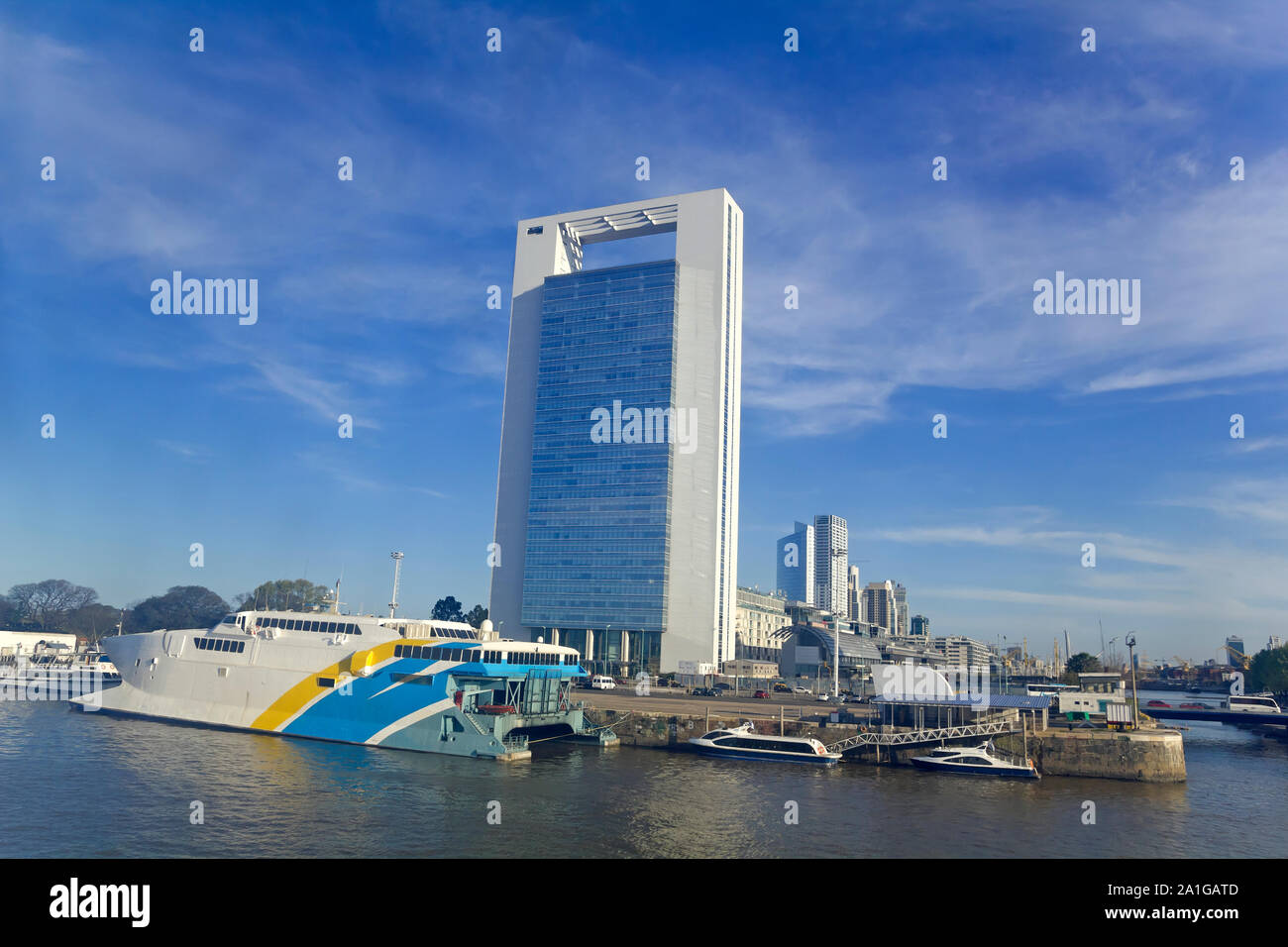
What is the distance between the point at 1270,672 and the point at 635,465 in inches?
5369

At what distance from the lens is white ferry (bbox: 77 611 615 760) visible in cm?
6456

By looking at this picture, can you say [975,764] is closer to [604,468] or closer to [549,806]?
[549,806]

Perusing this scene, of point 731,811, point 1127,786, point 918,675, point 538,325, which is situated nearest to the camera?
point 731,811

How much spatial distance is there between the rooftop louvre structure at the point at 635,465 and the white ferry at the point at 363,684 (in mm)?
82292

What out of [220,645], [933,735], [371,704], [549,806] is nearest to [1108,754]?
[933,735]

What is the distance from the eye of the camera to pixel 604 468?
537 ft

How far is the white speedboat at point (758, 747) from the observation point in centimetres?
6725

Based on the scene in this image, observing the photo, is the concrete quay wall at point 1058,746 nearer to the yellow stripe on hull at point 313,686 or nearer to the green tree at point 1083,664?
the yellow stripe on hull at point 313,686

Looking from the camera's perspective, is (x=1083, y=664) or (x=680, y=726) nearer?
(x=680, y=726)

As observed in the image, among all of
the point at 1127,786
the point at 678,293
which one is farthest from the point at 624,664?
the point at 1127,786
